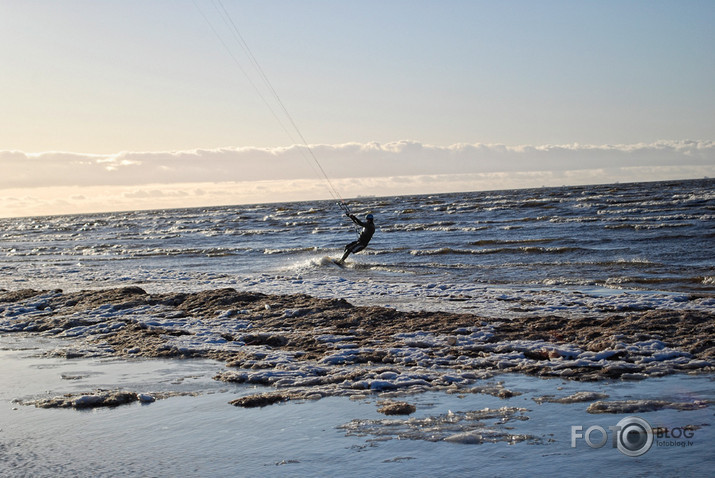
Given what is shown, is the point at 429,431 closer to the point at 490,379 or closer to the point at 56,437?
the point at 490,379

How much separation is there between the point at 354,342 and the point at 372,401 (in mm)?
2813

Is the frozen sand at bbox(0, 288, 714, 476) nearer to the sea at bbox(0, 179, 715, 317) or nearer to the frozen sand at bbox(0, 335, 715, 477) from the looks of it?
the frozen sand at bbox(0, 335, 715, 477)

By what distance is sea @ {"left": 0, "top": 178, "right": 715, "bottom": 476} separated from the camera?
5152 mm

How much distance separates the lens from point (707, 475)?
4.66 meters

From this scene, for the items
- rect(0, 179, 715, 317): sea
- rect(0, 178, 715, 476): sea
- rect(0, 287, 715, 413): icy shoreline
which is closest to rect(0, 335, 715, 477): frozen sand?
rect(0, 178, 715, 476): sea

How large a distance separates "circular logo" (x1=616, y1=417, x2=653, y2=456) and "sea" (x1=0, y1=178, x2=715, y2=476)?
10 cm

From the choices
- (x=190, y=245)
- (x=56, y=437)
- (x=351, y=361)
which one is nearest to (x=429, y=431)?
(x=351, y=361)

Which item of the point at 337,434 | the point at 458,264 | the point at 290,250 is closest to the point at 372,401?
the point at 337,434

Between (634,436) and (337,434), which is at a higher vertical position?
(634,436)

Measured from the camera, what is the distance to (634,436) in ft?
18.1

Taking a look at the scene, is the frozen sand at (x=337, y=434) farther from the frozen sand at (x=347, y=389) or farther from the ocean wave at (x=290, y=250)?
the ocean wave at (x=290, y=250)

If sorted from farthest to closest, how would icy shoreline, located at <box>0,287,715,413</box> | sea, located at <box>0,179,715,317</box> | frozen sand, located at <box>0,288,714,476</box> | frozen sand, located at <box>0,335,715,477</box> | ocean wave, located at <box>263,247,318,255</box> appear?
ocean wave, located at <box>263,247,318,255</box> < sea, located at <box>0,179,715,317</box> < icy shoreline, located at <box>0,287,715,413</box> < frozen sand, located at <box>0,288,714,476</box> < frozen sand, located at <box>0,335,715,477</box>

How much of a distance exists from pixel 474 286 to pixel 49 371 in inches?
430

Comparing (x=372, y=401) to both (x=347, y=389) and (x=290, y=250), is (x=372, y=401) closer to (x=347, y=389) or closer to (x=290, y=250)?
(x=347, y=389)
